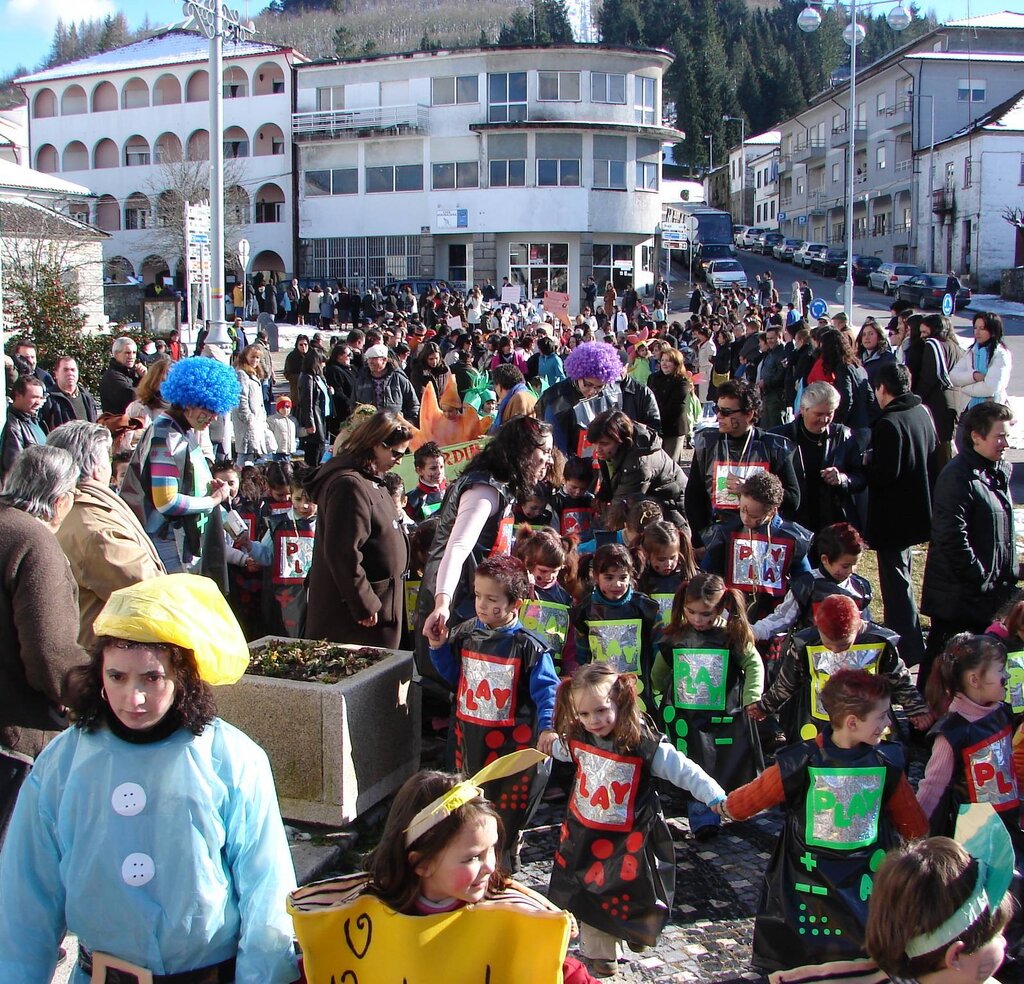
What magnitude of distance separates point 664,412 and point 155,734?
355 inches

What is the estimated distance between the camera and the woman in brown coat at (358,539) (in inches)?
203

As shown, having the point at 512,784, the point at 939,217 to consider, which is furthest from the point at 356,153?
the point at 512,784

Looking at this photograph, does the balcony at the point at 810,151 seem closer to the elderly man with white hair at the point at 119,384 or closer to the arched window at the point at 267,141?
the arched window at the point at 267,141

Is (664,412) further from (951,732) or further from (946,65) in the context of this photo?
(946,65)

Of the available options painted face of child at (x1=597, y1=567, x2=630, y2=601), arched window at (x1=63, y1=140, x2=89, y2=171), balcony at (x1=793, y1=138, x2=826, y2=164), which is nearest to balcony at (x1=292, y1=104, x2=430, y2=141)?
arched window at (x1=63, y1=140, x2=89, y2=171)

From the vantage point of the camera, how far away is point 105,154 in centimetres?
5784

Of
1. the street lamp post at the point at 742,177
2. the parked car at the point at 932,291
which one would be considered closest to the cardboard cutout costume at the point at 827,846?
the parked car at the point at 932,291

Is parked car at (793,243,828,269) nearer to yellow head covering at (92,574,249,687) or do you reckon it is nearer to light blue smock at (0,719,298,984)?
yellow head covering at (92,574,249,687)

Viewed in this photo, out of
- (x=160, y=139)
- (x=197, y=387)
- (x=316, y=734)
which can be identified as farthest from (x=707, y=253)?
(x=316, y=734)

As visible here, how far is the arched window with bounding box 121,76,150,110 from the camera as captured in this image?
56844 millimetres

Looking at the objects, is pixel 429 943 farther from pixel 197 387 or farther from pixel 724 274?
pixel 724 274

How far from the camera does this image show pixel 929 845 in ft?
7.61

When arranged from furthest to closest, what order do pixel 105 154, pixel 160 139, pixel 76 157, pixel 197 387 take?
pixel 76 157
pixel 105 154
pixel 160 139
pixel 197 387

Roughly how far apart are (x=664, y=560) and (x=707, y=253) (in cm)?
5368
